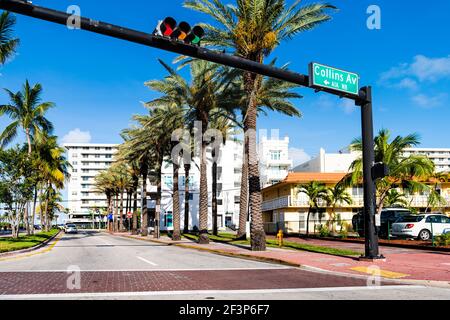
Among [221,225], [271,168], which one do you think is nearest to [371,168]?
[221,225]

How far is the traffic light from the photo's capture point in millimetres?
10289

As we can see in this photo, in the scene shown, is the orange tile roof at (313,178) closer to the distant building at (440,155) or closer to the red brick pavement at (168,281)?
the red brick pavement at (168,281)

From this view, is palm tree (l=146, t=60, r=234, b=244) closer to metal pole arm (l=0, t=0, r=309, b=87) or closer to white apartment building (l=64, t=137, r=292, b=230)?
metal pole arm (l=0, t=0, r=309, b=87)

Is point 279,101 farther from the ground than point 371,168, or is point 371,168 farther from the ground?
point 279,101

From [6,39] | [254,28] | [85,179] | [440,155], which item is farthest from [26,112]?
[440,155]

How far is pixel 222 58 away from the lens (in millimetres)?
12109

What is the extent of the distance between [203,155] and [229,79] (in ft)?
35.4

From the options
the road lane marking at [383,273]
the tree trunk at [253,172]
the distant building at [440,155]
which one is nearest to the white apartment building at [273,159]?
the tree trunk at [253,172]

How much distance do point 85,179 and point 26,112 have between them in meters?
111

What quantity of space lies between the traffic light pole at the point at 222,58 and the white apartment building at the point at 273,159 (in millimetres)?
70892

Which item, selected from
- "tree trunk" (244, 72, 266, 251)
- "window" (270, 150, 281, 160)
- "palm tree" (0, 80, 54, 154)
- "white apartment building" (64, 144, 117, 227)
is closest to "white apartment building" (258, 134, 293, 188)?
"window" (270, 150, 281, 160)

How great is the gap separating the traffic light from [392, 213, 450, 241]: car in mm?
20126

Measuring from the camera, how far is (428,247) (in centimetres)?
2058
